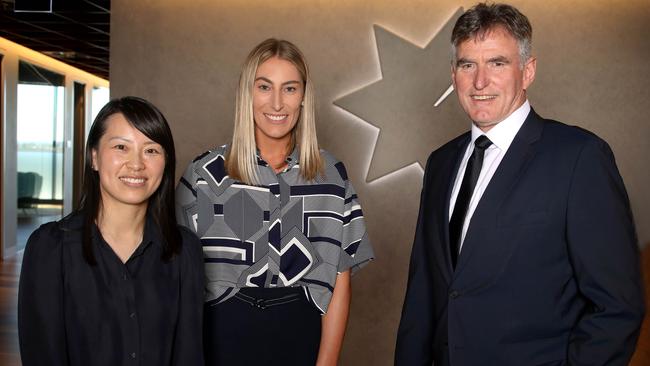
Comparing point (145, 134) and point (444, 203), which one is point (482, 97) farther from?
Answer: point (145, 134)

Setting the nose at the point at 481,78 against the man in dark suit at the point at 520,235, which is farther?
the nose at the point at 481,78

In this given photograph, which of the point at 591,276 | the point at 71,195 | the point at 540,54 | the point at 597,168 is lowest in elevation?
the point at 71,195

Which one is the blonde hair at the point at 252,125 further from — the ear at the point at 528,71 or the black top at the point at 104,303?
the ear at the point at 528,71

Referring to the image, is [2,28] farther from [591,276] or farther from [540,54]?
[591,276]

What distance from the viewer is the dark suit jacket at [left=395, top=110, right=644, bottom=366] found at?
165 centimetres

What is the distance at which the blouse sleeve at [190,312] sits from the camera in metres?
1.93

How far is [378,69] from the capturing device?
14.0 ft

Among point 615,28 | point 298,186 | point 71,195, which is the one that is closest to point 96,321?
point 298,186

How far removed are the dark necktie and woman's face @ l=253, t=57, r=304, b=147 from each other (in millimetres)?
656

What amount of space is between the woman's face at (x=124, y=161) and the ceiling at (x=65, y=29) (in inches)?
143

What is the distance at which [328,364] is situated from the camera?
226cm

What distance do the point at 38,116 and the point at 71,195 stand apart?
258 cm

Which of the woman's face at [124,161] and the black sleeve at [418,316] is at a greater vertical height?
the woman's face at [124,161]

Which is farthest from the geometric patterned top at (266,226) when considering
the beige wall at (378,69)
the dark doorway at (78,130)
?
the dark doorway at (78,130)
